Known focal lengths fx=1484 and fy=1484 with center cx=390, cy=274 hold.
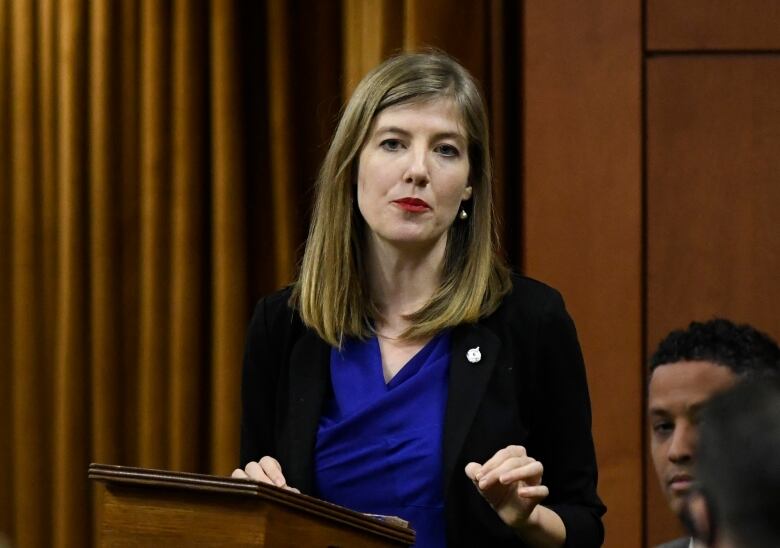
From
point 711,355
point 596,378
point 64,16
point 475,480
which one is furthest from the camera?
point 64,16

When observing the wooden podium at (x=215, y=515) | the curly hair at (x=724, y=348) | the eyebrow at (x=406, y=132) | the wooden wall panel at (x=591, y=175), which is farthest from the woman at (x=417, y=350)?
the wooden wall panel at (x=591, y=175)

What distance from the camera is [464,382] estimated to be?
2469 millimetres

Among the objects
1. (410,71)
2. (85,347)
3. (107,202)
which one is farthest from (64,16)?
(410,71)

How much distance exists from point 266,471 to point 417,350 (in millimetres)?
355

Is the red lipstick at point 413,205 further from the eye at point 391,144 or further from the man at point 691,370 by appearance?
the man at point 691,370

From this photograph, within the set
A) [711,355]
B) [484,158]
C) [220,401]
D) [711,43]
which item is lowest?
[220,401]

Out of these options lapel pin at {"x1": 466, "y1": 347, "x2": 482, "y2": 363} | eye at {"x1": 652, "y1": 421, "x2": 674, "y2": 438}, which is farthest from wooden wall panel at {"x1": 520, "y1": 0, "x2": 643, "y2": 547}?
eye at {"x1": 652, "y1": 421, "x2": 674, "y2": 438}

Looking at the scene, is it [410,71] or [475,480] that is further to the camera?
[410,71]

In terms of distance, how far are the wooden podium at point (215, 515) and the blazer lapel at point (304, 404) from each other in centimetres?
49

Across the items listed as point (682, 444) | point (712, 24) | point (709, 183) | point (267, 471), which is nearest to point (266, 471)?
point (267, 471)

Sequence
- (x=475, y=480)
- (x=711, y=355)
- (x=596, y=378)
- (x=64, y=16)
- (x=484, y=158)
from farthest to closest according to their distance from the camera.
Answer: (x=64, y=16) → (x=596, y=378) → (x=484, y=158) → (x=711, y=355) → (x=475, y=480)

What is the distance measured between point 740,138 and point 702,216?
0.21 meters

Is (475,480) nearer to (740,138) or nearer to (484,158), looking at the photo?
(484,158)

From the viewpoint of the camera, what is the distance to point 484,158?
8.85ft
